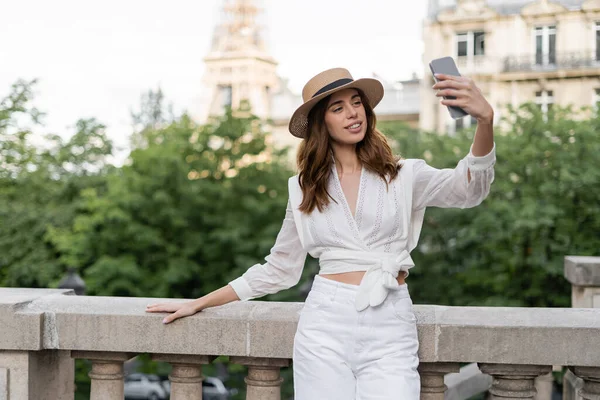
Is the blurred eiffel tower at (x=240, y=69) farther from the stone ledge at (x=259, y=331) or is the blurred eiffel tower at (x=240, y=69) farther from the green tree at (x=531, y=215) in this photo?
the stone ledge at (x=259, y=331)

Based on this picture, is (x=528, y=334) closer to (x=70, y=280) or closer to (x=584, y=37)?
(x=70, y=280)

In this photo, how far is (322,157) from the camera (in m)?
3.79

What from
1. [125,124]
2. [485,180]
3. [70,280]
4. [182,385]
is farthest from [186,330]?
[125,124]

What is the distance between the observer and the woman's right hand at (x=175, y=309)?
380 centimetres

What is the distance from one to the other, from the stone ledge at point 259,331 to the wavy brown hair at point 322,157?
1.78 ft

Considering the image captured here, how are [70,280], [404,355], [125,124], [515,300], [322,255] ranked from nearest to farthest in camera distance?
[404,355]
[322,255]
[70,280]
[515,300]
[125,124]

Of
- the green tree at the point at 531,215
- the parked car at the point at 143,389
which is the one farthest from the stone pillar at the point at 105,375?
the parked car at the point at 143,389

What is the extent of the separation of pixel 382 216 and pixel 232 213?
70.1 feet

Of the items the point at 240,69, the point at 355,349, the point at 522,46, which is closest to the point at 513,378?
the point at 355,349

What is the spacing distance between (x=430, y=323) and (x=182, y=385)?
3.79 feet

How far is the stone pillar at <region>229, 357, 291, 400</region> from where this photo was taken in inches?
150

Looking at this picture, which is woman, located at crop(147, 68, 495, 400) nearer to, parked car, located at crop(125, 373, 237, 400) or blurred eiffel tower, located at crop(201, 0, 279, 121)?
parked car, located at crop(125, 373, 237, 400)

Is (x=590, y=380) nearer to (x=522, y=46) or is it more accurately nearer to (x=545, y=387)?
(x=545, y=387)

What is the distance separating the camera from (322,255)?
3.65m
